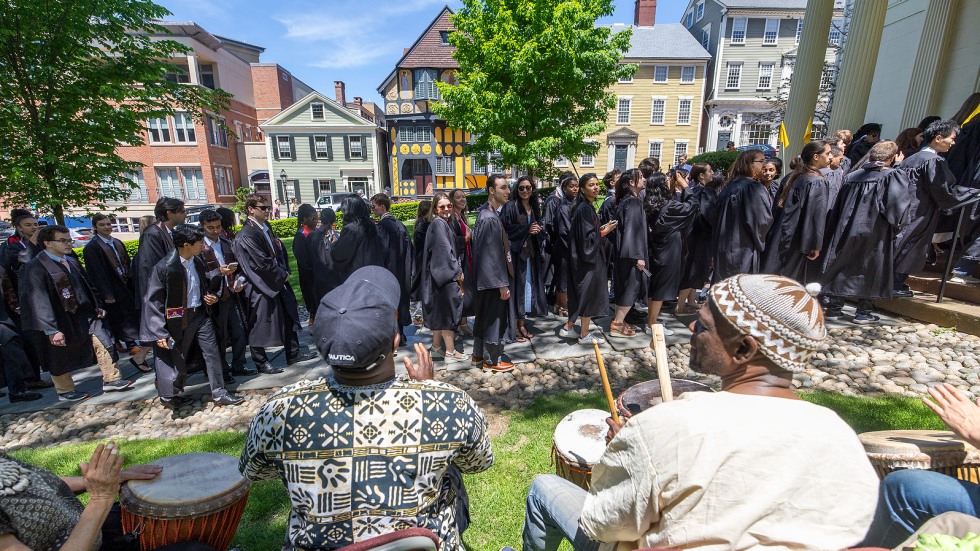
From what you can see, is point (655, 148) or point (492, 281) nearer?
point (492, 281)

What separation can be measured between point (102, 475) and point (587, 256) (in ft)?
15.4

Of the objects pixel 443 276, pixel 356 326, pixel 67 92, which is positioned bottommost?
pixel 443 276

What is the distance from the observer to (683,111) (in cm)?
3381

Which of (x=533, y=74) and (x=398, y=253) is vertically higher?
(x=533, y=74)

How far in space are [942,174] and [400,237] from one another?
6.94m

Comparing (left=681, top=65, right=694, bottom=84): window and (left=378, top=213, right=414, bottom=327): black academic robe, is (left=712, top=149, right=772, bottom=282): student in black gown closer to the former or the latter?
(left=378, top=213, right=414, bottom=327): black academic robe

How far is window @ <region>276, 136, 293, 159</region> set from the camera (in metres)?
34.1

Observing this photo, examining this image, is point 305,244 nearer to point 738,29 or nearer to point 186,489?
point 186,489

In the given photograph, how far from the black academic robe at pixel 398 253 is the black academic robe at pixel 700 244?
13.3ft

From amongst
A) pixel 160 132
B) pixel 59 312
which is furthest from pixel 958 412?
pixel 160 132

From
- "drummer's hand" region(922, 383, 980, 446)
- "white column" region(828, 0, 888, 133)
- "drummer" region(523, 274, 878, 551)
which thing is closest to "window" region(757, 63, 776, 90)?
"white column" region(828, 0, 888, 133)

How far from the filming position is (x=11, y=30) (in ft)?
18.8

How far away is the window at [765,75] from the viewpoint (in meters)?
32.8

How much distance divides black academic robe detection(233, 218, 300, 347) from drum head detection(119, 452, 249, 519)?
10.7 feet
